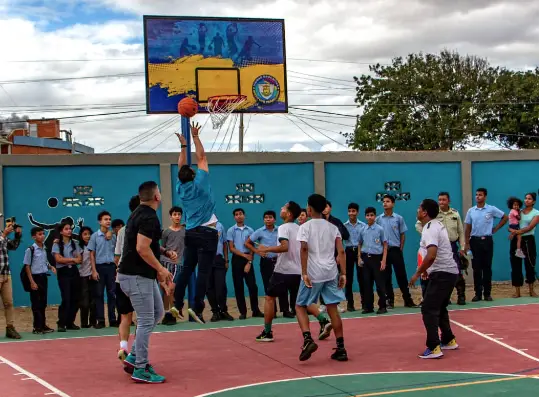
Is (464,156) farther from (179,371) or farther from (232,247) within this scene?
(179,371)

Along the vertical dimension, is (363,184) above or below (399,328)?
above

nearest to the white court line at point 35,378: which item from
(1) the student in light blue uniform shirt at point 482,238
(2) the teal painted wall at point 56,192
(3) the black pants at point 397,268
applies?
(2) the teal painted wall at point 56,192

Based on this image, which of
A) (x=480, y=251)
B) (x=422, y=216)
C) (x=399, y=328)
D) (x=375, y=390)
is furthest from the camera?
(x=480, y=251)

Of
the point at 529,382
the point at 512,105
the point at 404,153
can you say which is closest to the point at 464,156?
the point at 404,153

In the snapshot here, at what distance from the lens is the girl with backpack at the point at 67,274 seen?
12.4 meters

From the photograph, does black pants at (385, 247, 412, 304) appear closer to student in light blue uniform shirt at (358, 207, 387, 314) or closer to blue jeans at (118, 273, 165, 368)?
student in light blue uniform shirt at (358, 207, 387, 314)

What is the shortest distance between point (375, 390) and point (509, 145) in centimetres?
3951


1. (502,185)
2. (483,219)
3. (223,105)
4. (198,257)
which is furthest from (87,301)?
(502,185)

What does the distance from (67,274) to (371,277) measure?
500 cm

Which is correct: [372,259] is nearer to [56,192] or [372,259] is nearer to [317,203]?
[317,203]

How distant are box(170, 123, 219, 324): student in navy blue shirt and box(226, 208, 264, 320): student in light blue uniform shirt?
1.89 m

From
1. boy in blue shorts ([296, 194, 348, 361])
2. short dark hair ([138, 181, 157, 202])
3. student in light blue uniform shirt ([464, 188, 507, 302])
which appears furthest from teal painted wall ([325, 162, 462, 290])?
short dark hair ([138, 181, 157, 202])

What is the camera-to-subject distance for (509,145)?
1772 inches

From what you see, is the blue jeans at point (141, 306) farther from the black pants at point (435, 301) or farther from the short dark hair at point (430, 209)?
the short dark hair at point (430, 209)
